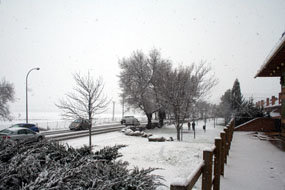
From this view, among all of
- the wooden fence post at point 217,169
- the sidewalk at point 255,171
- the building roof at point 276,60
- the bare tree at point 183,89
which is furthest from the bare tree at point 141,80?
the wooden fence post at point 217,169

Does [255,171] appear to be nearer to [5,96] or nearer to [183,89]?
[183,89]

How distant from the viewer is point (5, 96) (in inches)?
1281

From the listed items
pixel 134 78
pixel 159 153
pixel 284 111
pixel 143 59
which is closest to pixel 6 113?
pixel 134 78

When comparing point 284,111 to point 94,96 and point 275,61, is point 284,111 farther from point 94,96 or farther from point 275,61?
point 94,96

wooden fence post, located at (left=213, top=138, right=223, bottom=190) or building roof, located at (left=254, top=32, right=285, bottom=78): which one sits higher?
building roof, located at (left=254, top=32, right=285, bottom=78)

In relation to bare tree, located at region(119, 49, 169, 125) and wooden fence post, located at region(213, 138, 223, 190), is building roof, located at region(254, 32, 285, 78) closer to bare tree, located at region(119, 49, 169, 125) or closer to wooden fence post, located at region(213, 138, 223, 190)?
wooden fence post, located at region(213, 138, 223, 190)

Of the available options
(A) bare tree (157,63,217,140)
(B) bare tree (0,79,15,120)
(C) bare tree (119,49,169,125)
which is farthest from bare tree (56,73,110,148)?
(B) bare tree (0,79,15,120)

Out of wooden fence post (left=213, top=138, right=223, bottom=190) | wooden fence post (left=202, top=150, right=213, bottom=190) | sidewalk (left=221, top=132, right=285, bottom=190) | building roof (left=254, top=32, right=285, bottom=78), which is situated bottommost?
sidewalk (left=221, top=132, right=285, bottom=190)

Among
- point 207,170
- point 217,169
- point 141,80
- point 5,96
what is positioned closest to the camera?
point 207,170

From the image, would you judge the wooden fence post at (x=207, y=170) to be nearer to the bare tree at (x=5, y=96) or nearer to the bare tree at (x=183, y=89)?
the bare tree at (x=183, y=89)

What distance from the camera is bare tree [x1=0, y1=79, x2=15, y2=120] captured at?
31281 millimetres

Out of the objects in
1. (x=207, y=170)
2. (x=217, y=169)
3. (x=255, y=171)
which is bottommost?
(x=255, y=171)

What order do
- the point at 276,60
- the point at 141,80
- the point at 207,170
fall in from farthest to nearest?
the point at 141,80 < the point at 276,60 < the point at 207,170

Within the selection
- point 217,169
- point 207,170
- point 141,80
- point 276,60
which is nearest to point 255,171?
point 217,169
